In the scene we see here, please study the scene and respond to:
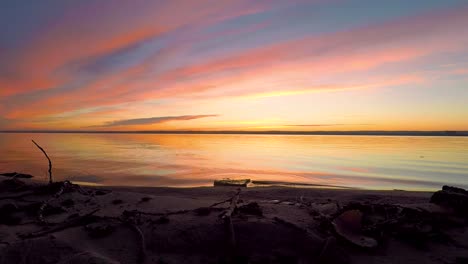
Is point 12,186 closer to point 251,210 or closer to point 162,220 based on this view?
point 162,220

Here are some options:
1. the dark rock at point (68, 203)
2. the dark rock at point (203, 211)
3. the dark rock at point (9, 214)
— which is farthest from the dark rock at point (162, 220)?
the dark rock at point (68, 203)

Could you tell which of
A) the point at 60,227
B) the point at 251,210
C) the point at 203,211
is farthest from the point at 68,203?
the point at 251,210

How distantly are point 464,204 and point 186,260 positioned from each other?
576cm

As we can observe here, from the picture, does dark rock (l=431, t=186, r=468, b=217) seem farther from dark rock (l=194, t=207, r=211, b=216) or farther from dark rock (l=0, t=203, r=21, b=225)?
dark rock (l=0, t=203, r=21, b=225)

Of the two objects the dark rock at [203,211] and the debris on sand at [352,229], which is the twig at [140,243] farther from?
the debris on sand at [352,229]

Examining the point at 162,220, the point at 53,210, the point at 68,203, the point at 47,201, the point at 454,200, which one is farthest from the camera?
the point at 68,203

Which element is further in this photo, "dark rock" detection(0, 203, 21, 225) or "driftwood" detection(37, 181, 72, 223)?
"driftwood" detection(37, 181, 72, 223)

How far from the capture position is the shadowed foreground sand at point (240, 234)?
4629 millimetres

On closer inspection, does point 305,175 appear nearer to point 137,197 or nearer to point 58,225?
point 137,197

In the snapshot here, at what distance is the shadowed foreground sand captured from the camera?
4.63m

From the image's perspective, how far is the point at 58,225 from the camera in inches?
221

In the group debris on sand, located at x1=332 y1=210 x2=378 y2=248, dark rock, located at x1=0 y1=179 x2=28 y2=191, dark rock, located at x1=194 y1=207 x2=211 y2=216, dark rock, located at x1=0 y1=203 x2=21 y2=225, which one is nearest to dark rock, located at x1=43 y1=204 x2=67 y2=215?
dark rock, located at x1=0 y1=203 x2=21 y2=225

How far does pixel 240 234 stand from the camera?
5125 mm

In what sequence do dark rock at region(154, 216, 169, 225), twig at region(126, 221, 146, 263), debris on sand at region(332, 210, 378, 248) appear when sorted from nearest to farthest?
twig at region(126, 221, 146, 263) → debris on sand at region(332, 210, 378, 248) → dark rock at region(154, 216, 169, 225)
